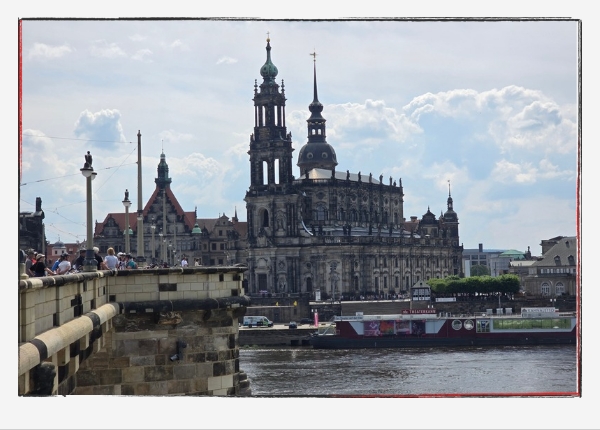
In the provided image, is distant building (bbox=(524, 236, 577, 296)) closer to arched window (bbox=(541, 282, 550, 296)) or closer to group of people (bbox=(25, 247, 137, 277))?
arched window (bbox=(541, 282, 550, 296))

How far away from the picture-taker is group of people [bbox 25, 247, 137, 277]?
17516 millimetres

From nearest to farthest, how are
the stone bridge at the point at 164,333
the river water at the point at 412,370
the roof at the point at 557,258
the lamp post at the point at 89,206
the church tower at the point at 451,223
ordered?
the lamp post at the point at 89,206 → the stone bridge at the point at 164,333 → the river water at the point at 412,370 → the roof at the point at 557,258 → the church tower at the point at 451,223

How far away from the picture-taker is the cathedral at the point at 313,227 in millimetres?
113000

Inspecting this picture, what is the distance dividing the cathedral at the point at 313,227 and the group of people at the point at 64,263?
8296cm

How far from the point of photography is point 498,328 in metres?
82.7

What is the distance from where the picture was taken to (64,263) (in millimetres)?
20234

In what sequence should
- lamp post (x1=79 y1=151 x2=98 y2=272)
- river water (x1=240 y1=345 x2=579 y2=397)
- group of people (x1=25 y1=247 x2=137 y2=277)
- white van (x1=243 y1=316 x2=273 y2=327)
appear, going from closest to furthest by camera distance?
group of people (x1=25 y1=247 x2=137 y2=277) → lamp post (x1=79 y1=151 x2=98 y2=272) → river water (x1=240 y1=345 x2=579 y2=397) → white van (x1=243 y1=316 x2=273 y2=327)

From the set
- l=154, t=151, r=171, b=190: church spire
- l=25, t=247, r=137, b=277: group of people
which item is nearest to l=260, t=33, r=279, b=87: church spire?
l=154, t=151, r=171, b=190: church spire

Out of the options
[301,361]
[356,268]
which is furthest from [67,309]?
[356,268]

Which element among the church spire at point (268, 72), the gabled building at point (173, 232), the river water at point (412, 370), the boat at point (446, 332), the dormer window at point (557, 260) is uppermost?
the church spire at point (268, 72)

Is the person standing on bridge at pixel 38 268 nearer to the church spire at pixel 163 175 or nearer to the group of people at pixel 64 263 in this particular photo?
the group of people at pixel 64 263

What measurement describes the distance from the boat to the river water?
5.91 feet

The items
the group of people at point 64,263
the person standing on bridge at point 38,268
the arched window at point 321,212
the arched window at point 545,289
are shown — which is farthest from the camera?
the arched window at point 321,212

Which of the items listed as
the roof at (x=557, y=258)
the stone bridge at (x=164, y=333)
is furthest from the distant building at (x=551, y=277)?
the stone bridge at (x=164, y=333)
